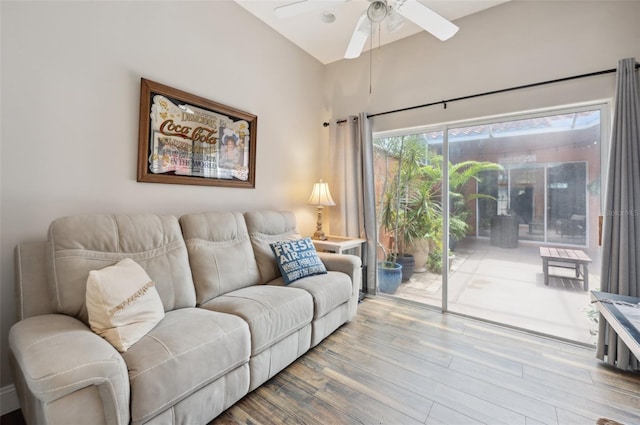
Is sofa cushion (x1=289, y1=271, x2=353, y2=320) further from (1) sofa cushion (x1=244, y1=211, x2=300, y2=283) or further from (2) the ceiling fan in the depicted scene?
(2) the ceiling fan

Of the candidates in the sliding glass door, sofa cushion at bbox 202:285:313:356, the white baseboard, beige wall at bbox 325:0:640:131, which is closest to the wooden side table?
the sliding glass door

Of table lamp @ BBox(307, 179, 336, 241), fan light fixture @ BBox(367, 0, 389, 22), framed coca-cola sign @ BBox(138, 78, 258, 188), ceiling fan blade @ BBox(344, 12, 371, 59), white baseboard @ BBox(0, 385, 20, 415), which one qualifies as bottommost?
white baseboard @ BBox(0, 385, 20, 415)

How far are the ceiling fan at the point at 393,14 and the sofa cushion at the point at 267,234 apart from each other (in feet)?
5.21

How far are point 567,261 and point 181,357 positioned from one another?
9.89 ft

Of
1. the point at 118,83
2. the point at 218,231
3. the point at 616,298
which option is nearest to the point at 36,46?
the point at 118,83

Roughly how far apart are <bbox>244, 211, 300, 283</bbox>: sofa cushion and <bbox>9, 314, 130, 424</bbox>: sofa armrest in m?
1.31

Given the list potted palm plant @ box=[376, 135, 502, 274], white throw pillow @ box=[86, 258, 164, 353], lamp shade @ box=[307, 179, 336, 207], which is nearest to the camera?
white throw pillow @ box=[86, 258, 164, 353]

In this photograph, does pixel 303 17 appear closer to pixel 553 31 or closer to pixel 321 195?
pixel 321 195

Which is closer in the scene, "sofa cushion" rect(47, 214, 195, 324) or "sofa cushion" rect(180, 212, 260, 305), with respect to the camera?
"sofa cushion" rect(47, 214, 195, 324)

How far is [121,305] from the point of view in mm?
1344

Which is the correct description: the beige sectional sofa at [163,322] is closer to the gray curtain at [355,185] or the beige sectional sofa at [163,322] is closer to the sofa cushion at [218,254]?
the sofa cushion at [218,254]

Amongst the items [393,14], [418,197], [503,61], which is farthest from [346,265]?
[503,61]

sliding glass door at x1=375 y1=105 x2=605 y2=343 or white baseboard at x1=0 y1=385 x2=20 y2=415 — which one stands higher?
sliding glass door at x1=375 y1=105 x2=605 y2=343

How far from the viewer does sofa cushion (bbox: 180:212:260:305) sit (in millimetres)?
1972
